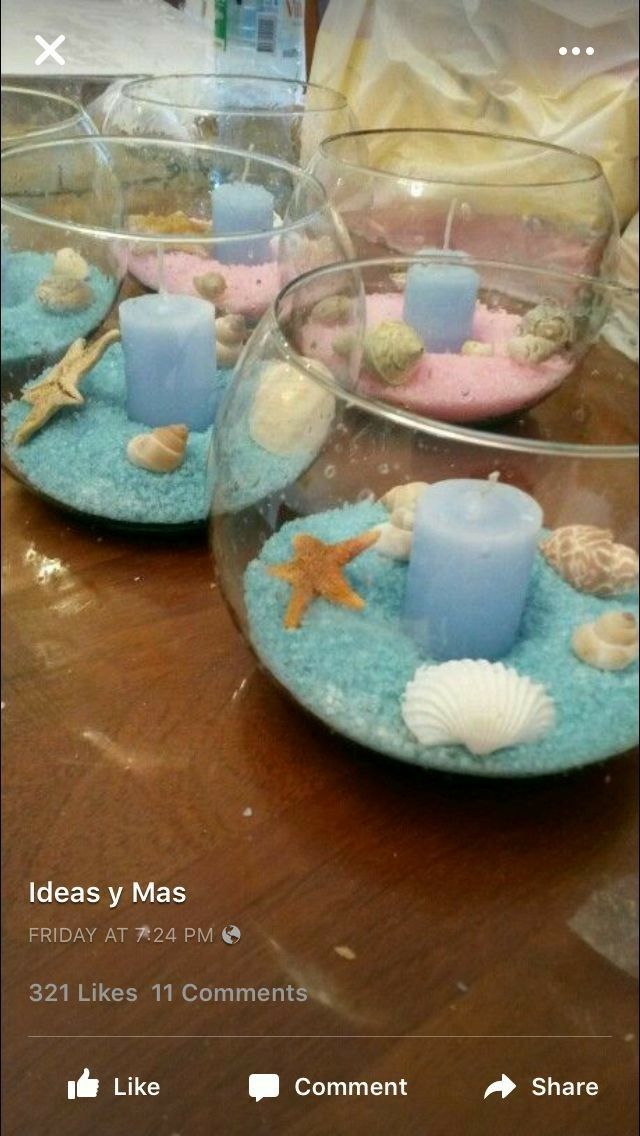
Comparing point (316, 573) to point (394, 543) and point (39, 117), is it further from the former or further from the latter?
point (39, 117)

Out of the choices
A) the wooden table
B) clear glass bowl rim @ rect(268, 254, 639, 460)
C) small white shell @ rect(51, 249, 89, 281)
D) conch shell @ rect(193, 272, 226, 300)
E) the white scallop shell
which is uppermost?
small white shell @ rect(51, 249, 89, 281)

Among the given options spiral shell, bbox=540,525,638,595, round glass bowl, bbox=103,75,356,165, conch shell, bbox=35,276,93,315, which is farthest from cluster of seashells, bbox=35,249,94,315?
spiral shell, bbox=540,525,638,595

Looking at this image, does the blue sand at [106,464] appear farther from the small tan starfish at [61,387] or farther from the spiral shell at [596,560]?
the spiral shell at [596,560]

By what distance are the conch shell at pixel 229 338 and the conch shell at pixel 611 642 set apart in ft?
0.64

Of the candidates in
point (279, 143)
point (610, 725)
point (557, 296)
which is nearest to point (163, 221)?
point (279, 143)

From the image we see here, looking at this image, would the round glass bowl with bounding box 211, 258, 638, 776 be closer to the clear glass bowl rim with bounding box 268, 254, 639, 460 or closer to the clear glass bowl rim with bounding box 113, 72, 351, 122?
the clear glass bowl rim with bounding box 268, 254, 639, 460

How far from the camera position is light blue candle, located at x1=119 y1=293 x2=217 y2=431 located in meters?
0.36

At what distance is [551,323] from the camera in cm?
41

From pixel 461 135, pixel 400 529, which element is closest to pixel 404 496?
pixel 400 529

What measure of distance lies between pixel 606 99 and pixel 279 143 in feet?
0.48

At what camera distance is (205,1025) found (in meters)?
0.23

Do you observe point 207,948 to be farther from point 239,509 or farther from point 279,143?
point 279,143

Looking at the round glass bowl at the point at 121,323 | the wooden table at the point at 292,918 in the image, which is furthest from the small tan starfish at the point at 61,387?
the wooden table at the point at 292,918

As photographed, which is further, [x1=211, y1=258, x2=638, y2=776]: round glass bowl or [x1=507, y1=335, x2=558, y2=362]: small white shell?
[x1=507, y1=335, x2=558, y2=362]: small white shell
